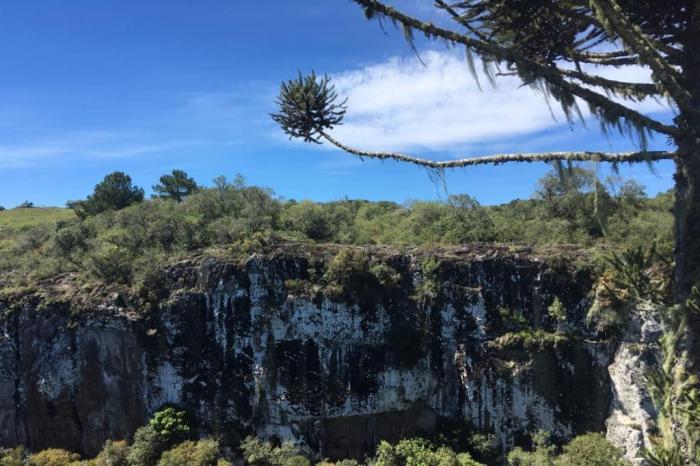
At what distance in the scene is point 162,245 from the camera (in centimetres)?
2581

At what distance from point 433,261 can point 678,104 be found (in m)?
18.1

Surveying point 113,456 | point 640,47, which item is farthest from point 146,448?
point 640,47

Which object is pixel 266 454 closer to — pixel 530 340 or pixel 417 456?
pixel 417 456

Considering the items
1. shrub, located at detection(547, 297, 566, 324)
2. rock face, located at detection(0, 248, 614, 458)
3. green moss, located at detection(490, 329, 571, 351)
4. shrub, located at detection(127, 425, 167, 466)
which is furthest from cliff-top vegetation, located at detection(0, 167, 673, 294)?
shrub, located at detection(127, 425, 167, 466)

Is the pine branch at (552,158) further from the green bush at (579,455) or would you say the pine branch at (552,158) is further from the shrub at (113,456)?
the shrub at (113,456)

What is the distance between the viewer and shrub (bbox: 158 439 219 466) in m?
18.1

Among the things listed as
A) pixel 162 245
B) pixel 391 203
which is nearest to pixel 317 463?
pixel 162 245

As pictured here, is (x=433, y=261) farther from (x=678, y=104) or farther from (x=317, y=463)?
(x=678, y=104)

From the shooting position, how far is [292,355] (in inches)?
839

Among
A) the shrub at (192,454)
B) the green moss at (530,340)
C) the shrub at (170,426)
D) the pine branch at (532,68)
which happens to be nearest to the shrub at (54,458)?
the shrub at (170,426)

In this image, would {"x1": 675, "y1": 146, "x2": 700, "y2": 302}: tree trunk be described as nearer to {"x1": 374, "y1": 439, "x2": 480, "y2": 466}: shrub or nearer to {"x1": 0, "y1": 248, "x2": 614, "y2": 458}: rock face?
{"x1": 374, "y1": 439, "x2": 480, "y2": 466}: shrub

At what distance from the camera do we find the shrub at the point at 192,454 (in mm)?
18141

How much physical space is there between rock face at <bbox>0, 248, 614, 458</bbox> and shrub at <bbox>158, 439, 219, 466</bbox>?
61.2 inches

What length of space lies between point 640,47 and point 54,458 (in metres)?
23.8
